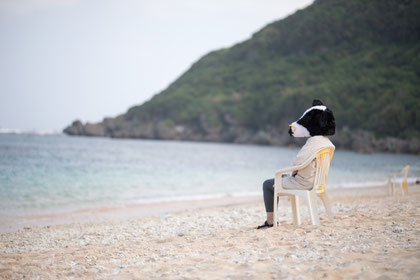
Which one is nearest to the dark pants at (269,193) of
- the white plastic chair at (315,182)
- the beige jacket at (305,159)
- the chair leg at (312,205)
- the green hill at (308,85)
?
the white plastic chair at (315,182)

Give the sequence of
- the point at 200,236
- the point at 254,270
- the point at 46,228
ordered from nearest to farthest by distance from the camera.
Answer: the point at 254,270 < the point at 200,236 < the point at 46,228

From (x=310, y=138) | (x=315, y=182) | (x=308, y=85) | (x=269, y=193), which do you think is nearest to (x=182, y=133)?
(x=308, y=85)

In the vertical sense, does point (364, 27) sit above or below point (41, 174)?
above

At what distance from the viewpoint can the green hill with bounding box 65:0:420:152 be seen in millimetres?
84375

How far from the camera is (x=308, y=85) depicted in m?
107

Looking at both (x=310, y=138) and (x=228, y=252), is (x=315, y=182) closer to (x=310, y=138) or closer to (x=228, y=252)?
(x=310, y=138)

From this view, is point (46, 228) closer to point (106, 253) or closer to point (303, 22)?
point (106, 253)

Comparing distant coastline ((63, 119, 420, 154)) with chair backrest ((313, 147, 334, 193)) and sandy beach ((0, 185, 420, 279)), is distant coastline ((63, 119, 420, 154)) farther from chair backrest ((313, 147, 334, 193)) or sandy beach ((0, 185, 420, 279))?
chair backrest ((313, 147, 334, 193))

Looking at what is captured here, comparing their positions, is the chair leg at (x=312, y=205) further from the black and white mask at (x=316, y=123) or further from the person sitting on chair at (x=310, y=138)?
the black and white mask at (x=316, y=123)

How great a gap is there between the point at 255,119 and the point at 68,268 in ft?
382

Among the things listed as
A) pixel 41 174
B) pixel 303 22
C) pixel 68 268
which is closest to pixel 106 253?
pixel 68 268

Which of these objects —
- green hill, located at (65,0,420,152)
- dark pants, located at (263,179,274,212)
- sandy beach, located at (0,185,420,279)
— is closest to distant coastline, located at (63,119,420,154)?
green hill, located at (65,0,420,152)

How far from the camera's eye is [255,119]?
391 feet

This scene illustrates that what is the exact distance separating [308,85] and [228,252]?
109 m
